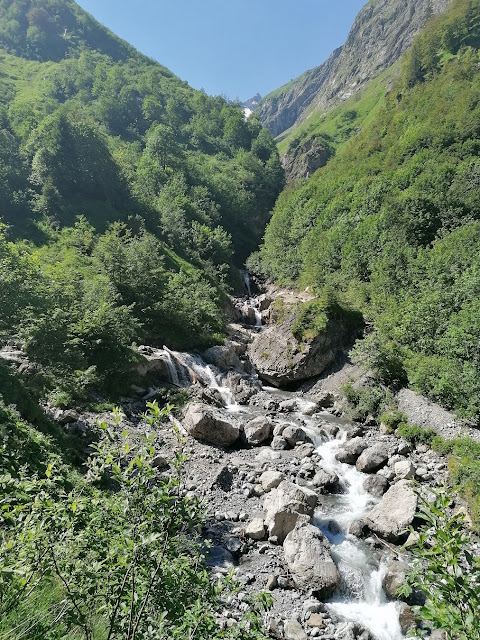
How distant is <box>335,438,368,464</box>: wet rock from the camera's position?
19047mm

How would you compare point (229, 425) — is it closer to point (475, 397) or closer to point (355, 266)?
point (475, 397)

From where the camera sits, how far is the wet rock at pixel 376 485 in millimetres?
16203

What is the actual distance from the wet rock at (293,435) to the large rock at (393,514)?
661 cm

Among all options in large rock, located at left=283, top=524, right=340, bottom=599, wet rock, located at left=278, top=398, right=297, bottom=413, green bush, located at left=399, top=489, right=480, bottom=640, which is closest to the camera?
green bush, located at left=399, top=489, right=480, bottom=640

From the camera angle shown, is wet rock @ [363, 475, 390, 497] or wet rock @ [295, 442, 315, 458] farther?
wet rock @ [295, 442, 315, 458]

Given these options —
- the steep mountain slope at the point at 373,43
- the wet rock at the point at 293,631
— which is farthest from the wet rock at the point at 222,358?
the steep mountain slope at the point at 373,43

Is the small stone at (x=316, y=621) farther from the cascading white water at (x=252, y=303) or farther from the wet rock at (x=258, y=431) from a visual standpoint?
the cascading white water at (x=252, y=303)

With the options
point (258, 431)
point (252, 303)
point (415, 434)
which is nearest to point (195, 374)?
point (258, 431)

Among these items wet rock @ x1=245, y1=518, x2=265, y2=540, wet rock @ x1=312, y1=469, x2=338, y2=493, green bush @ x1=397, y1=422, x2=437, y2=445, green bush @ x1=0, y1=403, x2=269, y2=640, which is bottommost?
wet rock @ x1=245, y1=518, x2=265, y2=540

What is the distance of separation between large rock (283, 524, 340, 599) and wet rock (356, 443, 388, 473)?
19.5 feet

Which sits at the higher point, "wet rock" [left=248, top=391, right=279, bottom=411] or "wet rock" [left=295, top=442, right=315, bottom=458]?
"wet rock" [left=295, top=442, right=315, bottom=458]

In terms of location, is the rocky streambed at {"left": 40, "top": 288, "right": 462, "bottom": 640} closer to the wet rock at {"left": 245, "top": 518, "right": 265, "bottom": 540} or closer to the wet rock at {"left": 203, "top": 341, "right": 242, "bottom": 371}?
the wet rock at {"left": 245, "top": 518, "right": 265, "bottom": 540}

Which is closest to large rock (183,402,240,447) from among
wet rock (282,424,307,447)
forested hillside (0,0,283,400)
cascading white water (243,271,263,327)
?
wet rock (282,424,307,447)

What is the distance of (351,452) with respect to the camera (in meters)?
19.1
